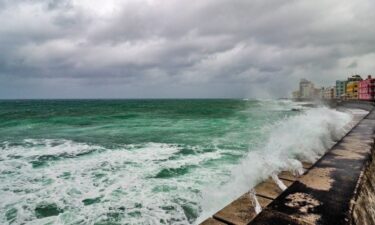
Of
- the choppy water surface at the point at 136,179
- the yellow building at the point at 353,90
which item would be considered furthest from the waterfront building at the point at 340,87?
the choppy water surface at the point at 136,179

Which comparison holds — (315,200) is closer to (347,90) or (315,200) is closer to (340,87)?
(347,90)

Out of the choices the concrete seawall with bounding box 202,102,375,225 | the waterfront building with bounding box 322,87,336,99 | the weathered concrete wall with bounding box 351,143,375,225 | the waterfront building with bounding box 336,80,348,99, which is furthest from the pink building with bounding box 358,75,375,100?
the weathered concrete wall with bounding box 351,143,375,225

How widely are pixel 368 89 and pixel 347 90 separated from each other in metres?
31.6

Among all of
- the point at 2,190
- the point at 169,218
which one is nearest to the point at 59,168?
the point at 2,190

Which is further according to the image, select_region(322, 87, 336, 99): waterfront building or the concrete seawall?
select_region(322, 87, 336, 99): waterfront building

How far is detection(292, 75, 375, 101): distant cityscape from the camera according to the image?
62.4 meters

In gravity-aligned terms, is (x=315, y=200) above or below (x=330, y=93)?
below

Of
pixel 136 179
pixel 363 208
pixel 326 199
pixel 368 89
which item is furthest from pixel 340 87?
pixel 326 199

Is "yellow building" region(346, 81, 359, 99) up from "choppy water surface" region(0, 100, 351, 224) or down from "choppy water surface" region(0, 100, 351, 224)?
up

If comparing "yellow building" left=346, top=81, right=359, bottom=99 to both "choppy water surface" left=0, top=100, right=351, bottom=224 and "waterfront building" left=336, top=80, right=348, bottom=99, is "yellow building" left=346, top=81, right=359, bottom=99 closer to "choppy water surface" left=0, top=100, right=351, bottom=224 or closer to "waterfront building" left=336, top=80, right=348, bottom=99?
"waterfront building" left=336, top=80, right=348, bottom=99

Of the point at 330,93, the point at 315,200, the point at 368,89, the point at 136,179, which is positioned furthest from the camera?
the point at 330,93

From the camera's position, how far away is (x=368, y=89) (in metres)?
62.5

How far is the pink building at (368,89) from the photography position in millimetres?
59287

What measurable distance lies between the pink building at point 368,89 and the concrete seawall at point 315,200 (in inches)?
2684
